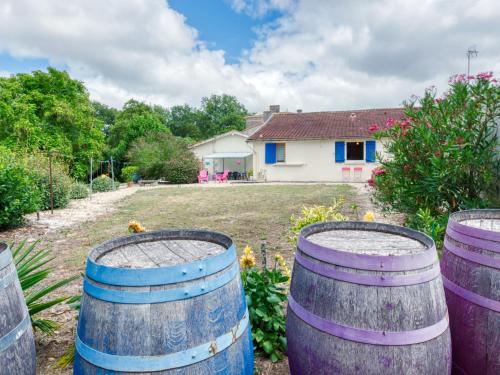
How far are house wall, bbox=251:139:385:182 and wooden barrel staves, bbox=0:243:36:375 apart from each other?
21.8 meters

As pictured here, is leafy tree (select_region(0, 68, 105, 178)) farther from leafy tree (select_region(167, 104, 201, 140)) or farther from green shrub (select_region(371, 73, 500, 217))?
leafy tree (select_region(167, 104, 201, 140))

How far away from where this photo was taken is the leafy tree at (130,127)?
36500 mm

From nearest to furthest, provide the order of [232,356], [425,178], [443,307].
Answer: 1. [232,356]
2. [443,307]
3. [425,178]

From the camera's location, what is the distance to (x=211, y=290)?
4.88 feet

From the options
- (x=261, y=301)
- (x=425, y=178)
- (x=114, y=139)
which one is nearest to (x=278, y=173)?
(x=425, y=178)

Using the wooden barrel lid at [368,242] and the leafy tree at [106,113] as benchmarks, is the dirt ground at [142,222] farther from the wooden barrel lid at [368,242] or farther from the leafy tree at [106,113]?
the leafy tree at [106,113]

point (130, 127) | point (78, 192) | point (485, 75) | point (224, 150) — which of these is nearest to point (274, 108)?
point (224, 150)

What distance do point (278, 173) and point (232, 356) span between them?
2237 centimetres

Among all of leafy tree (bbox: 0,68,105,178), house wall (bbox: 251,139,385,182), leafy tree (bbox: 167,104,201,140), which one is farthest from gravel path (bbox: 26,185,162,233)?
leafy tree (bbox: 167,104,201,140)

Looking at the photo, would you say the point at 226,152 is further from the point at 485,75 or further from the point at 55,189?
the point at 485,75

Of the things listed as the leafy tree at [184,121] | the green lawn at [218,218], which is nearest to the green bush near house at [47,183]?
the green lawn at [218,218]

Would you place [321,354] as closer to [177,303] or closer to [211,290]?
[211,290]

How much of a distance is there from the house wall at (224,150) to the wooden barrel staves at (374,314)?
2671 centimetres

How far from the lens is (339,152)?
2259 cm
